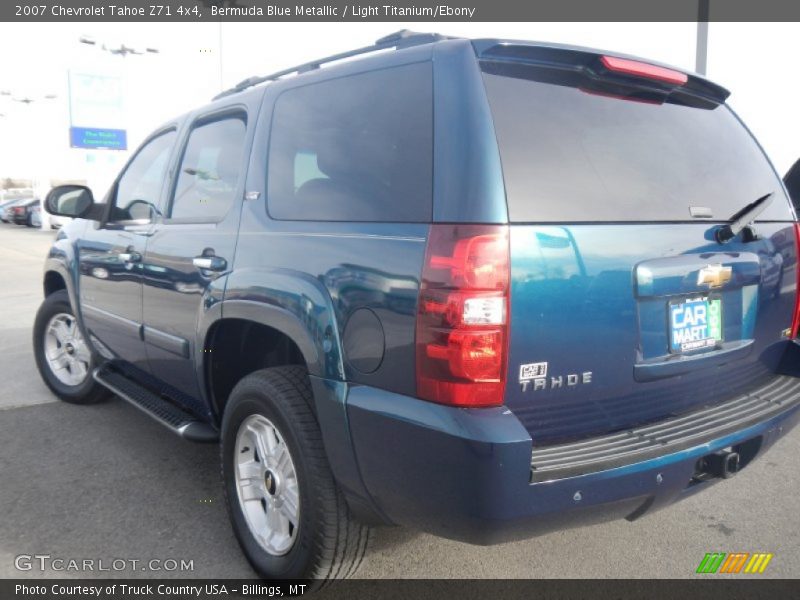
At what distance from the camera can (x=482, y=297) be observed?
74.3 inches

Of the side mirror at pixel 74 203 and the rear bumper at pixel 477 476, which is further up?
the side mirror at pixel 74 203

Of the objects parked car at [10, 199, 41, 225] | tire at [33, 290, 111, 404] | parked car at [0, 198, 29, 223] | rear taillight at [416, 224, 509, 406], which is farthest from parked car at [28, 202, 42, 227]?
rear taillight at [416, 224, 509, 406]

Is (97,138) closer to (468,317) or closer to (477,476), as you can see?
(468,317)

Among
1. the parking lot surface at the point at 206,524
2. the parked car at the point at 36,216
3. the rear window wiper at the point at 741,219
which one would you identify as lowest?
the parking lot surface at the point at 206,524

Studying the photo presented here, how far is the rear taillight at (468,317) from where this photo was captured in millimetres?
1886

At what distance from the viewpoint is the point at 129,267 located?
3.66 m

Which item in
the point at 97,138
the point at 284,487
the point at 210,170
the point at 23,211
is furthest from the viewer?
the point at 23,211

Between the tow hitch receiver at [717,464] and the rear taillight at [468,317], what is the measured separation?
35.6 inches

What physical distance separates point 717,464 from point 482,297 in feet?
3.68

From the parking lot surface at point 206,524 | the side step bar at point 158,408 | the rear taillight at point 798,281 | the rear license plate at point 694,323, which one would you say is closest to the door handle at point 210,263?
the side step bar at point 158,408

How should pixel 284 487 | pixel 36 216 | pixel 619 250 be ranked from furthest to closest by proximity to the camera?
1. pixel 36 216
2. pixel 284 487
3. pixel 619 250

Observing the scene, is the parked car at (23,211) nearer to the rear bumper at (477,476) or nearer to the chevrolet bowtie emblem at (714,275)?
the rear bumper at (477,476)

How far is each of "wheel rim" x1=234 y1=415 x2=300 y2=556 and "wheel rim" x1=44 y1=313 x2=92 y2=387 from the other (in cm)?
241

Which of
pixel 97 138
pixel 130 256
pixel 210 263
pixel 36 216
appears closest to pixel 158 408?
pixel 130 256
